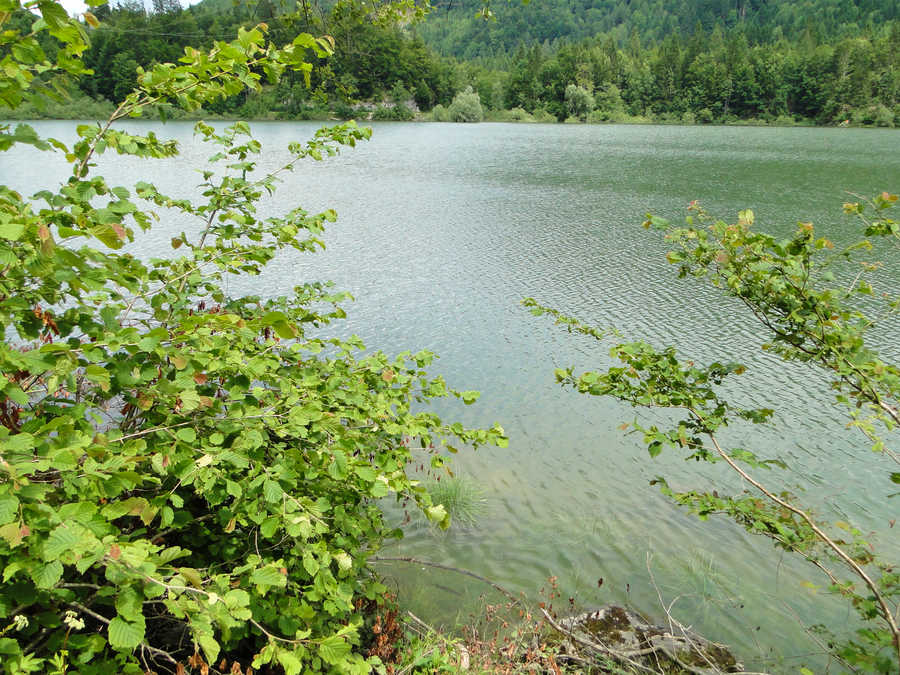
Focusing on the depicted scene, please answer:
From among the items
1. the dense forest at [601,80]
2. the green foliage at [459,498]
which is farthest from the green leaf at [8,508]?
the dense forest at [601,80]

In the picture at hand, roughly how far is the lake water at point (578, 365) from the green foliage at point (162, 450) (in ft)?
8.65

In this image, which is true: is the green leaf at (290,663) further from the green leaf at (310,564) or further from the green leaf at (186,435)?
the green leaf at (186,435)

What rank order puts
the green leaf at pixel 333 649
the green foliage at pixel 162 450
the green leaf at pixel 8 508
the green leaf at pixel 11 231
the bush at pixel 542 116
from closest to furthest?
1. the green leaf at pixel 8 508
2. the green leaf at pixel 11 231
3. the green foliage at pixel 162 450
4. the green leaf at pixel 333 649
5. the bush at pixel 542 116

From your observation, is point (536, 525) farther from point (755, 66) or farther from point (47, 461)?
point (755, 66)

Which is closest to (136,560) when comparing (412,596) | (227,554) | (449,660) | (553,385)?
(227,554)

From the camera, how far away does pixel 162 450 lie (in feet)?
8.51

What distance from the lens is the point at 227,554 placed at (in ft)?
10.9

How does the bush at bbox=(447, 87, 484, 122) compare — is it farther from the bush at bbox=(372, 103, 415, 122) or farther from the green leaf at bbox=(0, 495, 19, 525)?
the green leaf at bbox=(0, 495, 19, 525)

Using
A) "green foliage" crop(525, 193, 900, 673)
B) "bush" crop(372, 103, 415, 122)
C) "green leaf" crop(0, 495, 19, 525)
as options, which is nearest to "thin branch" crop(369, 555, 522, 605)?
"green foliage" crop(525, 193, 900, 673)

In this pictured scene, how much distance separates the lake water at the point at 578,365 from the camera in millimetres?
5812

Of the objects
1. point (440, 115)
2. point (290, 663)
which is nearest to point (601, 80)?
point (440, 115)

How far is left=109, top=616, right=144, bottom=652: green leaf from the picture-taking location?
1.85 meters

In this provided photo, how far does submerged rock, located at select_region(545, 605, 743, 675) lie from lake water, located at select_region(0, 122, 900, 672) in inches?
18.0

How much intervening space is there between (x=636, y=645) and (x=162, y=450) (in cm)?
401
